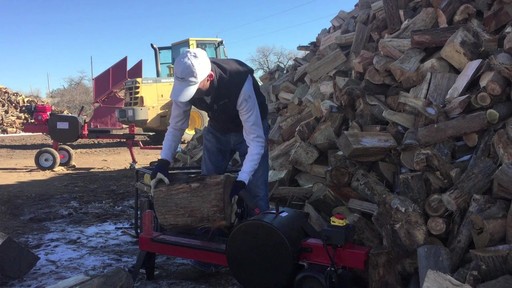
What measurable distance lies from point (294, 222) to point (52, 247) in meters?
2.65

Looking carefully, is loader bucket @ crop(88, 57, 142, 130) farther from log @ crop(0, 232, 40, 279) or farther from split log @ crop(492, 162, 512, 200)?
split log @ crop(492, 162, 512, 200)

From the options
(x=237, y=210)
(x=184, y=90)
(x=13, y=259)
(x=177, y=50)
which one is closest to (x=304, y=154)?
(x=237, y=210)

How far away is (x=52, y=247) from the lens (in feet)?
14.8

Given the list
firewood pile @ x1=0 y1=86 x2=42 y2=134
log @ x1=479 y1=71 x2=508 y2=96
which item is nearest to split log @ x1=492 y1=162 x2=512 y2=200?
log @ x1=479 y1=71 x2=508 y2=96

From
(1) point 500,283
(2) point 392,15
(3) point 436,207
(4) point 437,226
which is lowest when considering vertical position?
(1) point 500,283

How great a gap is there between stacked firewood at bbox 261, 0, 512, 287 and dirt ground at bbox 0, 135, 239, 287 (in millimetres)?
1226

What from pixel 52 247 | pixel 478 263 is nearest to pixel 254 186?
pixel 478 263

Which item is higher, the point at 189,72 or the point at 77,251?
the point at 189,72

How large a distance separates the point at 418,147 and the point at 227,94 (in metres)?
1.48

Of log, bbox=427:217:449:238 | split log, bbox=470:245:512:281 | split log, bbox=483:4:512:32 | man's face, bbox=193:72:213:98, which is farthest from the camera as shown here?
split log, bbox=483:4:512:32

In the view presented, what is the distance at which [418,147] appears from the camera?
355 cm

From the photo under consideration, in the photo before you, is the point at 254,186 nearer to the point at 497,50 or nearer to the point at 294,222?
the point at 294,222

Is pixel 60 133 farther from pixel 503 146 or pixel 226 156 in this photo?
pixel 503 146

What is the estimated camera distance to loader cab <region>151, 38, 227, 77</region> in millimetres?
12680
